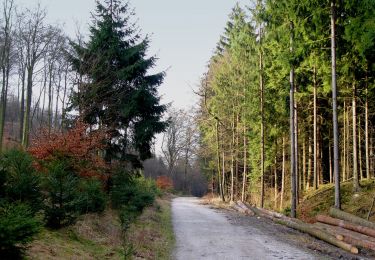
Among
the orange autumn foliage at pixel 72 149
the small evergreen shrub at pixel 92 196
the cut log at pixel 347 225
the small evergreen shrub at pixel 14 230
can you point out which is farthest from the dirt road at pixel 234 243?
the small evergreen shrub at pixel 14 230

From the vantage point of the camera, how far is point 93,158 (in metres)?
14.9

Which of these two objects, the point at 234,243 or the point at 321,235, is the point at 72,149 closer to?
the point at 234,243

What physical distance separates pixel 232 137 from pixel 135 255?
82.7 feet

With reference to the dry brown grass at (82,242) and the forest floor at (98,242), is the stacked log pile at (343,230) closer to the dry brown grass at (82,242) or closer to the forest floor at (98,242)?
the forest floor at (98,242)

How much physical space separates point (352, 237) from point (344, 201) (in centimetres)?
647

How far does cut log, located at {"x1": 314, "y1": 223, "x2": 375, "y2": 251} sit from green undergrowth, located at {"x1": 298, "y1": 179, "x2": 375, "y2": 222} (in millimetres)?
3358

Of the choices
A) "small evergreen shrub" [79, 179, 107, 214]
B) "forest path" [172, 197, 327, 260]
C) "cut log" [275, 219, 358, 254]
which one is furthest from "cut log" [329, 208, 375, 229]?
"small evergreen shrub" [79, 179, 107, 214]

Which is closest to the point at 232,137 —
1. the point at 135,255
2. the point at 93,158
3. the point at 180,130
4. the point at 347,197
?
the point at 347,197

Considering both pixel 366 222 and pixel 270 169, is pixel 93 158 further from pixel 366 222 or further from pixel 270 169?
pixel 270 169

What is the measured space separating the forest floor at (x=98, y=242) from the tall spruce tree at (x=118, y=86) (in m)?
5.87

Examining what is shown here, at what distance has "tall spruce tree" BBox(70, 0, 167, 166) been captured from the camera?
18.5 m

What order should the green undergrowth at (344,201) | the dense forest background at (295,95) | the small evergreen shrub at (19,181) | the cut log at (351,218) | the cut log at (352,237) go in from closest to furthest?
1. the small evergreen shrub at (19,181)
2. the cut log at (352,237)
3. the cut log at (351,218)
4. the dense forest background at (295,95)
5. the green undergrowth at (344,201)

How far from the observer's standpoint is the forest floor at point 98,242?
802 cm

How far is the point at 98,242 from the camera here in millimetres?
10117
